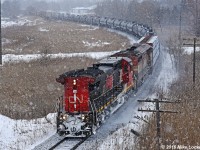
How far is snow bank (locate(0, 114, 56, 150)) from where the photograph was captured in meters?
15.8

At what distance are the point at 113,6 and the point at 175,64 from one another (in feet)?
290

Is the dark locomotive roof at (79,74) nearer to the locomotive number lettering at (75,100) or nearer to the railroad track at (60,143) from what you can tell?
the locomotive number lettering at (75,100)

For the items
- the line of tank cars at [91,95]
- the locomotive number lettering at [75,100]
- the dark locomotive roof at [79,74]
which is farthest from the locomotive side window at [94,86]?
the locomotive number lettering at [75,100]

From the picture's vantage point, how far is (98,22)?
85.1m

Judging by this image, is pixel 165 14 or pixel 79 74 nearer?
pixel 79 74

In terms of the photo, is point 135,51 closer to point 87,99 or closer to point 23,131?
point 87,99

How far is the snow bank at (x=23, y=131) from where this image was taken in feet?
51.9

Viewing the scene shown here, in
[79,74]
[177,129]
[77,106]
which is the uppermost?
[79,74]

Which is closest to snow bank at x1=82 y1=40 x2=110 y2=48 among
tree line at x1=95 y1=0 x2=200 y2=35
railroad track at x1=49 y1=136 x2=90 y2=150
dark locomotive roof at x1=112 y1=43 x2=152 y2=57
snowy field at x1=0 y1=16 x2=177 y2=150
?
tree line at x1=95 y1=0 x2=200 y2=35

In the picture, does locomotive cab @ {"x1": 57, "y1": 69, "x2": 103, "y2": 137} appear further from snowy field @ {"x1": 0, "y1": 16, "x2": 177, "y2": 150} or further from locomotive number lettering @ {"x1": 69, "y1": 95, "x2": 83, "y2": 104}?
snowy field @ {"x1": 0, "y1": 16, "x2": 177, "y2": 150}

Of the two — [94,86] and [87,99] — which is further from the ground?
[94,86]

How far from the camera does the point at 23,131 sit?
56.9 feet

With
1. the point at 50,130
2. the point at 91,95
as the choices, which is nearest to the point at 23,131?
the point at 50,130

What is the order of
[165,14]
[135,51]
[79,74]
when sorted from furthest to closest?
[165,14] < [135,51] < [79,74]
